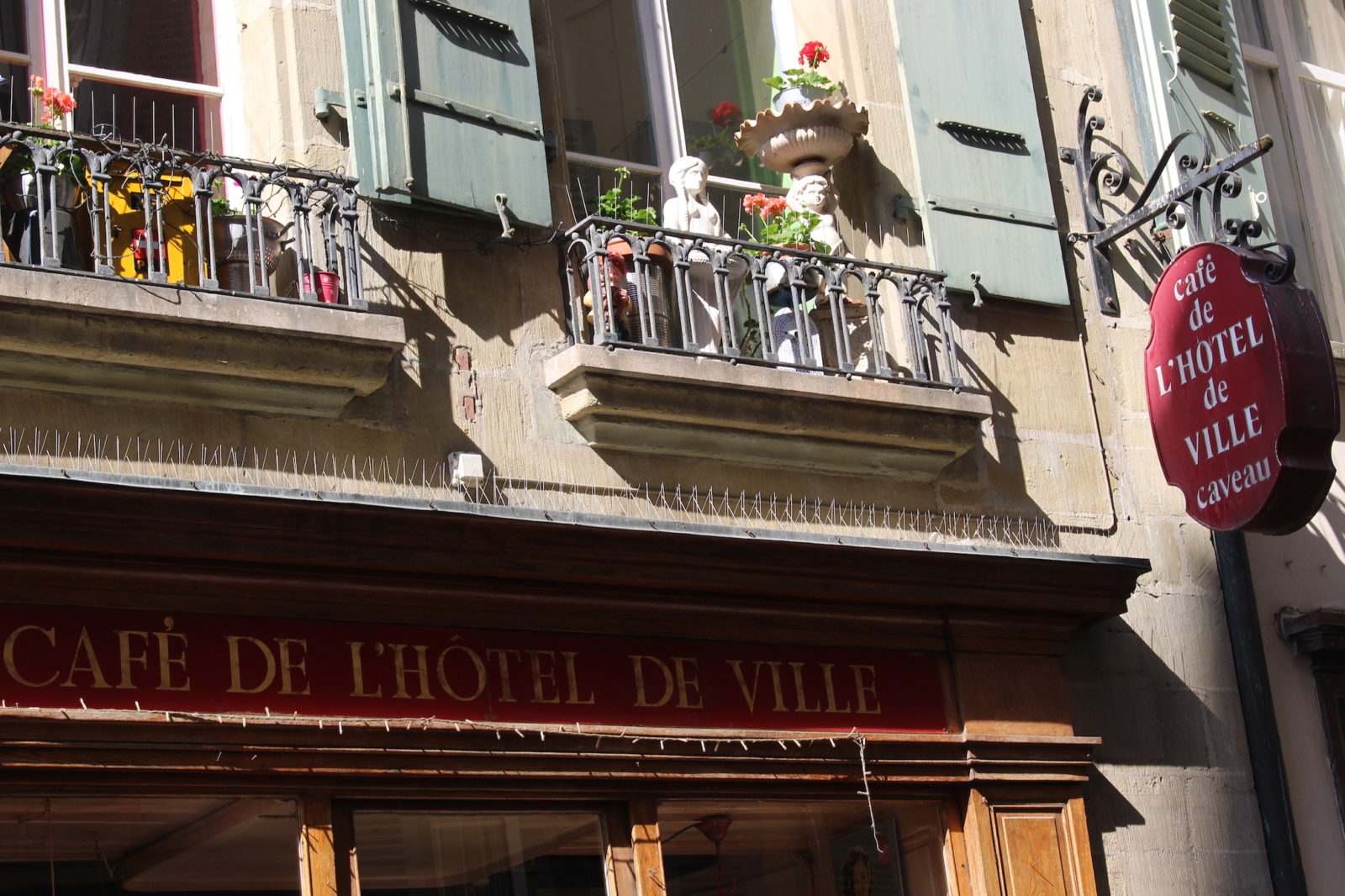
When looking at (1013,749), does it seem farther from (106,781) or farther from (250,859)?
(106,781)

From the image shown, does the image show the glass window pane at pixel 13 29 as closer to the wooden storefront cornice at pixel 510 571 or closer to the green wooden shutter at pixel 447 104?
the green wooden shutter at pixel 447 104

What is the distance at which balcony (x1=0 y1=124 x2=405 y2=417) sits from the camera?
224 inches

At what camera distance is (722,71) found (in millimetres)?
8516

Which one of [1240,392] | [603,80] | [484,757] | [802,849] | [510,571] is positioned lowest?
[802,849]

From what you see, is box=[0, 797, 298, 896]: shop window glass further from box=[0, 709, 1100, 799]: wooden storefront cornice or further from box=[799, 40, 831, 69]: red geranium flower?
box=[799, 40, 831, 69]: red geranium flower

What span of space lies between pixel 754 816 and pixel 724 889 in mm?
259

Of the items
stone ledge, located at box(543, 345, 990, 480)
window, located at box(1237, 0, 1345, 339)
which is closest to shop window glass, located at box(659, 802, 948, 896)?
stone ledge, located at box(543, 345, 990, 480)

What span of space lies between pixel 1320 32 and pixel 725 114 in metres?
3.59

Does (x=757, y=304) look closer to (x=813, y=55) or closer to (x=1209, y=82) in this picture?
(x=813, y=55)

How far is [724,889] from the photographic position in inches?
264

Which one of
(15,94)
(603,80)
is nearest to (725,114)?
(603,80)

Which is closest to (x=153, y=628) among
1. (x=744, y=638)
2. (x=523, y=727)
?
(x=523, y=727)

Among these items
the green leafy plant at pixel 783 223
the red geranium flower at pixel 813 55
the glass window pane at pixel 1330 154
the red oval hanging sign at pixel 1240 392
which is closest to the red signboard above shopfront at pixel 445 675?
the red oval hanging sign at pixel 1240 392

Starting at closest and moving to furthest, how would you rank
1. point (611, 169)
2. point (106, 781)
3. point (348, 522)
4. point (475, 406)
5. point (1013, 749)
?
point (106, 781), point (348, 522), point (475, 406), point (1013, 749), point (611, 169)
